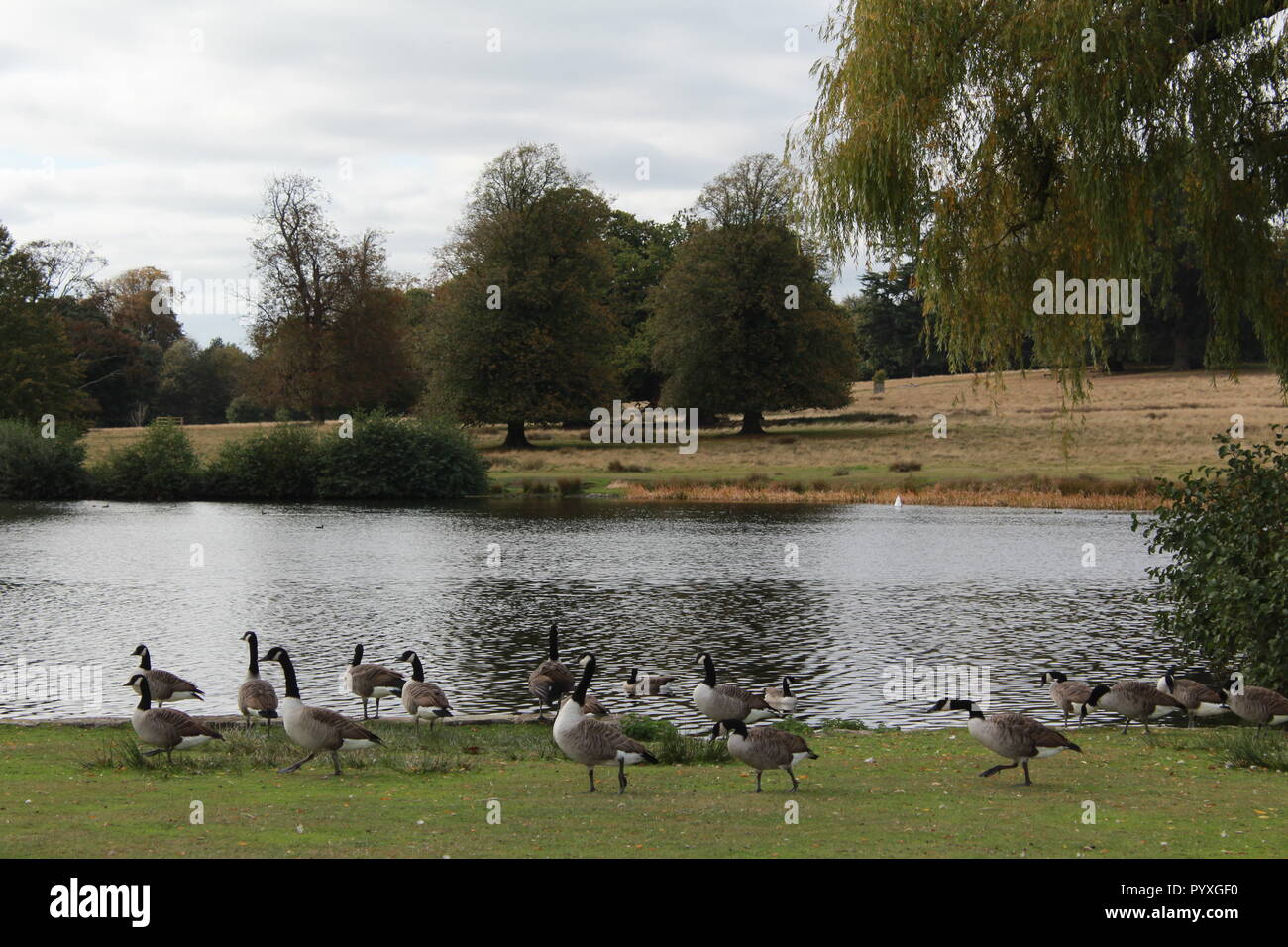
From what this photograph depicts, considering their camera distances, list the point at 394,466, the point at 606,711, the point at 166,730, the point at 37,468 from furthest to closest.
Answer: the point at 394,466 → the point at 37,468 → the point at 606,711 → the point at 166,730

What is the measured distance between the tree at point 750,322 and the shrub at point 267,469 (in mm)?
31955

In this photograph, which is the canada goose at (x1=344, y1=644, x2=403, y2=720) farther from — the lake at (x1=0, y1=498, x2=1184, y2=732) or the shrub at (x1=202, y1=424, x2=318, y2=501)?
the shrub at (x1=202, y1=424, x2=318, y2=501)

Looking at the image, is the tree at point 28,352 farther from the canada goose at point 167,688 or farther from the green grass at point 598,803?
the green grass at point 598,803

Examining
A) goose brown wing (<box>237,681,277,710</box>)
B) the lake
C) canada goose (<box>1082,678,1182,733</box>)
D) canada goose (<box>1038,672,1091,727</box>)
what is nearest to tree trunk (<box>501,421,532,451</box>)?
the lake

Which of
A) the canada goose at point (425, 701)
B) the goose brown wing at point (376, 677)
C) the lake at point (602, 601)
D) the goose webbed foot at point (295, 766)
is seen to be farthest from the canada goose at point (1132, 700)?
the goose webbed foot at point (295, 766)

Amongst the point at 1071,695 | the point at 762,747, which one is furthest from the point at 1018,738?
the point at 1071,695

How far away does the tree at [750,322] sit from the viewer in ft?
310

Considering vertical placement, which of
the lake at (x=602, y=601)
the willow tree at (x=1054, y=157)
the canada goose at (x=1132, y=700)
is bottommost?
the lake at (x=602, y=601)

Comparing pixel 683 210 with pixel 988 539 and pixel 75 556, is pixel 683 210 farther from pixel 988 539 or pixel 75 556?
pixel 75 556

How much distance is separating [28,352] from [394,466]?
30.9m

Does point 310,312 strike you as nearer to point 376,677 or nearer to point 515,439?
point 515,439

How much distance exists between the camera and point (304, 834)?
9.90 metres

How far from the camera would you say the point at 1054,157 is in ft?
62.2

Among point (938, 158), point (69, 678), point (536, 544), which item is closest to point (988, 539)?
point (536, 544)
